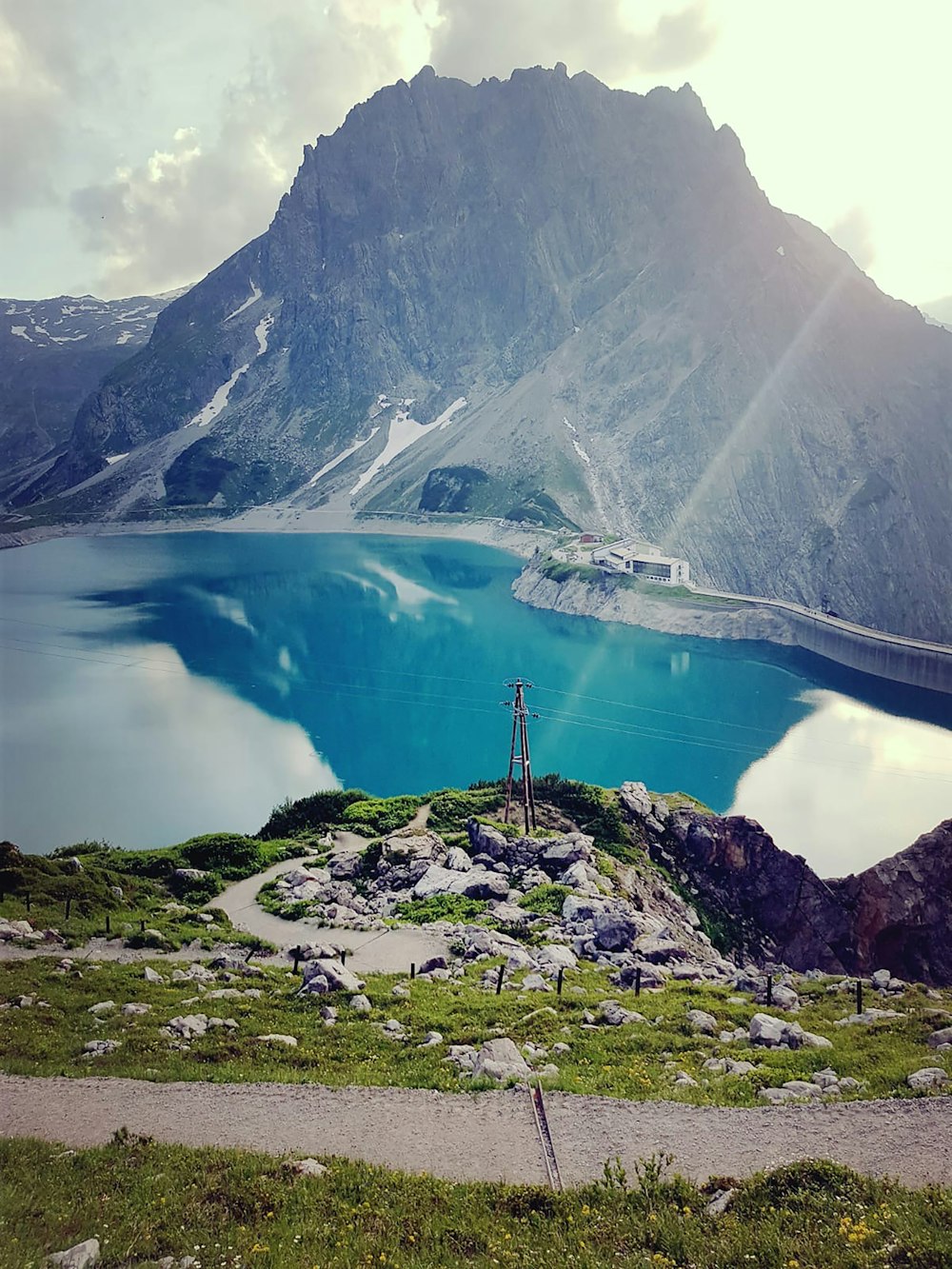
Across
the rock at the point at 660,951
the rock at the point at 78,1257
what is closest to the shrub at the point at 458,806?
the rock at the point at 660,951

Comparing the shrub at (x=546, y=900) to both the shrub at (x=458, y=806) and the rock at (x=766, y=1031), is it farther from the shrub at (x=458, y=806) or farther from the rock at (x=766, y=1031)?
the rock at (x=766, y=1031)

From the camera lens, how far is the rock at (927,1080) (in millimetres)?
13789

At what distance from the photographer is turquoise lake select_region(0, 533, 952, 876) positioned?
59.4m

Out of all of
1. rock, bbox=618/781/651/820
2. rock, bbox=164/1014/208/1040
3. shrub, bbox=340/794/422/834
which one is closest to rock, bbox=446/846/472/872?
shrub, bbox=340/794/422/834

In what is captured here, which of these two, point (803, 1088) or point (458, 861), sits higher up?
point (803, 1088)

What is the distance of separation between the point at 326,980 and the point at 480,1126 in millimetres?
7826

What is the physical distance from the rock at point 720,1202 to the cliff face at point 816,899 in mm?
26328

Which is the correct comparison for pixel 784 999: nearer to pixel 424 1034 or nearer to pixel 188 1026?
pixel 424 1034

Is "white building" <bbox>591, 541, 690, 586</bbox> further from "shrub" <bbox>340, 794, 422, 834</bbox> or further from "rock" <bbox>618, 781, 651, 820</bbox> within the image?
"shrub" <bbox>340, 794, 422, 834</bbox>

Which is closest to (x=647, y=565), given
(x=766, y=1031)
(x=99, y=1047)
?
(x=766, y=1031)

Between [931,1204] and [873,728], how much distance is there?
260ft

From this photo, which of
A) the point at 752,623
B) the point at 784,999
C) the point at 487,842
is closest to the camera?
the point at 784,999

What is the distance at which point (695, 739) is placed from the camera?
75.2 m

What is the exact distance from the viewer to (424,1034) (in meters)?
18.1
